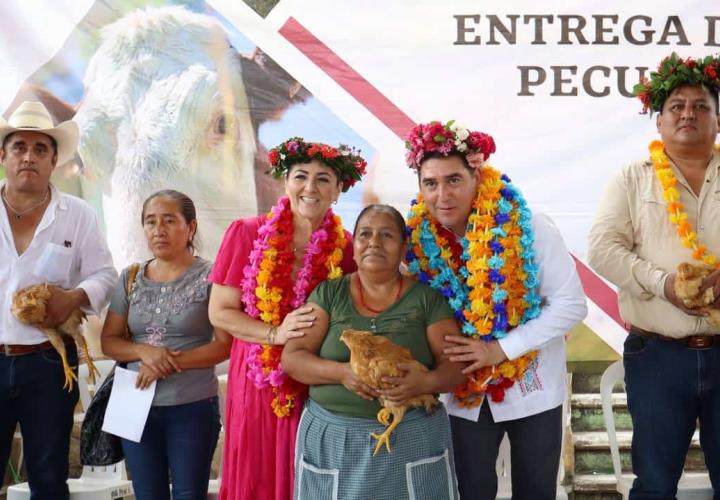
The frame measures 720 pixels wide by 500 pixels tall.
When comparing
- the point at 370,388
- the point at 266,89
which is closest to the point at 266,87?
the point at 266,89

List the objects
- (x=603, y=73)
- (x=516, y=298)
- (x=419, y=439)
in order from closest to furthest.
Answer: (x=419, y=439), (x=516, y=298), (x=603, y=73)

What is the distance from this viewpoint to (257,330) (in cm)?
270

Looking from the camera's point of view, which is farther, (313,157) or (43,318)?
(43,318)

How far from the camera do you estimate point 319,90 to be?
3902mm

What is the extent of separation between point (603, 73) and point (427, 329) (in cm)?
185

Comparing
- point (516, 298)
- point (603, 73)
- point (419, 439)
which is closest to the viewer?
point (419, 439)

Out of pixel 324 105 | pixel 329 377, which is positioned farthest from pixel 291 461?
pixel 324 105

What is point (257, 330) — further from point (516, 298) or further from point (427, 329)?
point (516, 298)

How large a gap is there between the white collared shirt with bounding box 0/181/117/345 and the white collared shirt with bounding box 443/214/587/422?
1.44 m

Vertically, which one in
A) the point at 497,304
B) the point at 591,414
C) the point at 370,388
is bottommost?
the point at 591,414

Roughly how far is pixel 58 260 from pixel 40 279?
0.10 meters

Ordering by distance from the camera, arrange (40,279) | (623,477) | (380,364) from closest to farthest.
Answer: (380,364) < (40,279) < (623,477)

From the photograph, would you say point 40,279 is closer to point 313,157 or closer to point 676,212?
point 313,157

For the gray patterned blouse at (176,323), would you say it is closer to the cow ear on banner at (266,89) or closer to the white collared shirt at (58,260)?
the white collared shirt at (58,260)
